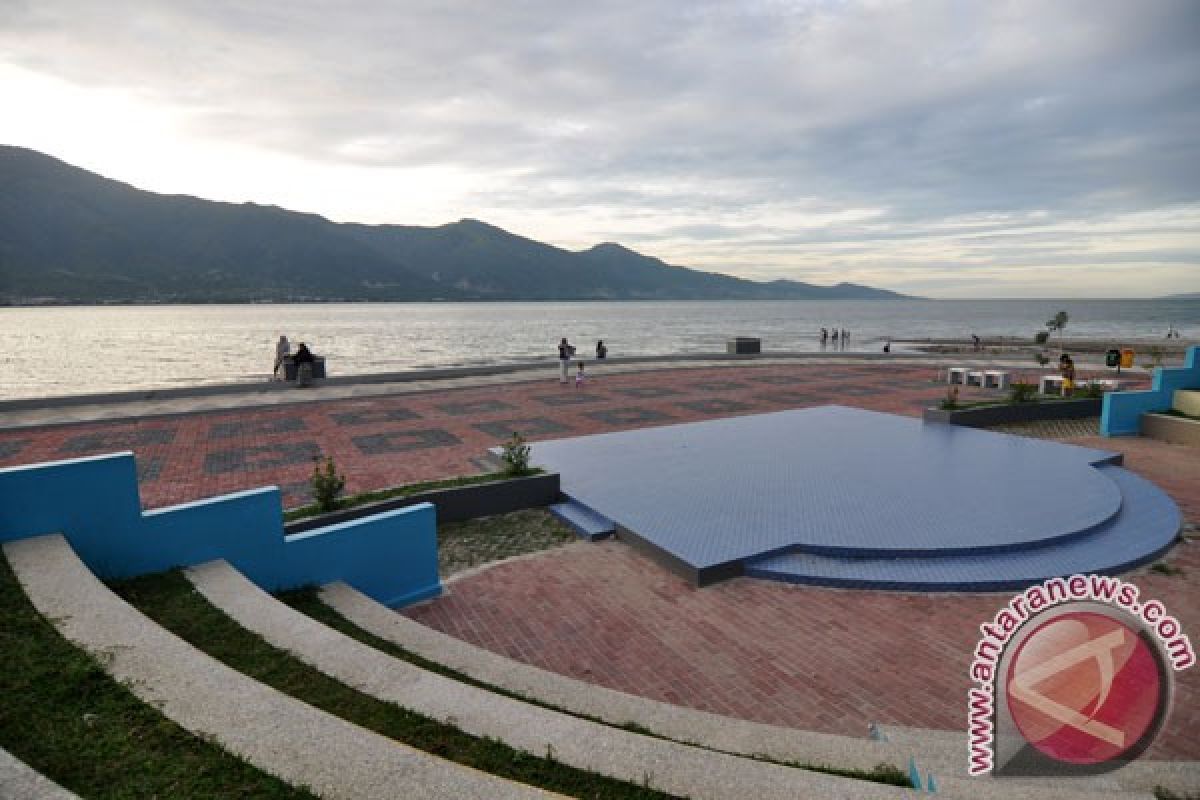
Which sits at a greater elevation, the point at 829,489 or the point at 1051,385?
the point at 1051,385

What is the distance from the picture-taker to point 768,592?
788 centimetres

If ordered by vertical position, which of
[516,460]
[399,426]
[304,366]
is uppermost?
[304,366]

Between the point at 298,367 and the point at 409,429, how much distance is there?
32.6 ft

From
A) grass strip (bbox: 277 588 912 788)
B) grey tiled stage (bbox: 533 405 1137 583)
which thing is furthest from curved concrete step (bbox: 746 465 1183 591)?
grass strip (bbox: 277 588 912 788)

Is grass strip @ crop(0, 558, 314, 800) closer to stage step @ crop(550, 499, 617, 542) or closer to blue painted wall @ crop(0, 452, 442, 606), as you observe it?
blue painted wall @ crop(0, 452, 442, 606)

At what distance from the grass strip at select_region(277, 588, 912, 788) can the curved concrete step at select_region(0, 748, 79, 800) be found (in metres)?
2.53

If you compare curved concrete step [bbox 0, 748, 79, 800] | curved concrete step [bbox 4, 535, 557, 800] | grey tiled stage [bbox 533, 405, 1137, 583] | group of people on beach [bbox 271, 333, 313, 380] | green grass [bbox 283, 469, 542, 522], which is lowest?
grey tiled stage [bbox 533, 405, 1137, 583]

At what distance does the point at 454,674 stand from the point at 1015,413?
1842cm

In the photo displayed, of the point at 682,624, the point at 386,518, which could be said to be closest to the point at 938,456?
the point at 682,624

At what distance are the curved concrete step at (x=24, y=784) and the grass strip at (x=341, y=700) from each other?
4.57 feet

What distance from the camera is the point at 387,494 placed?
32.7 feet

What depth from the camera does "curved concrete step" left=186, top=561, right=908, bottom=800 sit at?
3.43 metres

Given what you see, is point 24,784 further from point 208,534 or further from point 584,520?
point 584,520

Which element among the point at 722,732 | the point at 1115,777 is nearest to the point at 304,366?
the point at 722,732
